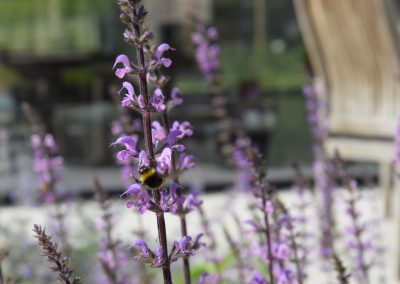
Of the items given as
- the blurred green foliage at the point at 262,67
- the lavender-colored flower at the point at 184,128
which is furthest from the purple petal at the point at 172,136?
the blurred green foliage at the point at 262,67

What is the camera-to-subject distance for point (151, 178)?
1.52m

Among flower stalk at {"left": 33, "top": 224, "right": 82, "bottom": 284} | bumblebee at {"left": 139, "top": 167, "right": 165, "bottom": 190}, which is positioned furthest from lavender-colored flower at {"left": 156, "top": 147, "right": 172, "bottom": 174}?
flower stalk at {"left": 33, "top": 224, "right": 82, "bottom": 284}

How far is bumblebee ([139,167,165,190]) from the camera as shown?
4.98ft

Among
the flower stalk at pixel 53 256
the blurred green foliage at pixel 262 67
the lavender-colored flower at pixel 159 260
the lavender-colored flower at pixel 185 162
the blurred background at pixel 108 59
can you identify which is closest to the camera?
the flower stalk at pixel 53 256

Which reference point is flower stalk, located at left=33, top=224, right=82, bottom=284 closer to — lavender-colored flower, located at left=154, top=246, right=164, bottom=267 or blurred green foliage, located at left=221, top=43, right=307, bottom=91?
lavender-colored flower, located at left=154, top=246, right=164, bottom=267

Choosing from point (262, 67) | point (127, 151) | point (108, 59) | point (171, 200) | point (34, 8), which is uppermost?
point (34, 8)

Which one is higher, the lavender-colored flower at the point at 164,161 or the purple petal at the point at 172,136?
the purple petal at the point at 172,136

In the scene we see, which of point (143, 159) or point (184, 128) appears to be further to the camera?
point (184, 128)

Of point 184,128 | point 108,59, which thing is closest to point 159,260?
point 184,128

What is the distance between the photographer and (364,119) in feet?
16.1

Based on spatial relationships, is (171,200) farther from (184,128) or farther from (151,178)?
(184,128)

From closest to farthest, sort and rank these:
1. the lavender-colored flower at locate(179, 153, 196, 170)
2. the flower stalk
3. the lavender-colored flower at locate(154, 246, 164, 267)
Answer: the flower stalk < the lavender-colored flower at locate(154, 246, 164, 267) < the lavender-colored flower at locate(179, 153, 196, 170)

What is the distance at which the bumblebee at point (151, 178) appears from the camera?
59.7 inches

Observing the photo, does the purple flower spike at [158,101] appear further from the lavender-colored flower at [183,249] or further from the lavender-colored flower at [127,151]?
the lavender-colored flower at [183,249]
